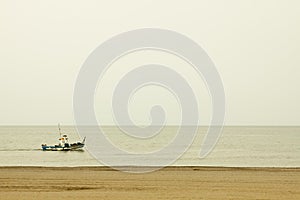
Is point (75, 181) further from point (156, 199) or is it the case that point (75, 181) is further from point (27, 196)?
point (156, 199)

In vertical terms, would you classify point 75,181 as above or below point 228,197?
above

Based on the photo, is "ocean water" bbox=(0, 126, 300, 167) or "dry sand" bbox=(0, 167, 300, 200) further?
"ocean water" bbox=(0, 126, 300, 167)

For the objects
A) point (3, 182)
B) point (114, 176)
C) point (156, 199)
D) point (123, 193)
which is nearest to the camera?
point (156, 199)

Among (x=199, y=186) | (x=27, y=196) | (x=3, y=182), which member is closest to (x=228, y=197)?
(x=199, y=186)

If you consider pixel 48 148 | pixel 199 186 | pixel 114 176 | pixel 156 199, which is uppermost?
pixel 48 148

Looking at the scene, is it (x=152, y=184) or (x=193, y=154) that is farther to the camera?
(x=193, y=154)

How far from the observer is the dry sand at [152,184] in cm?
1722

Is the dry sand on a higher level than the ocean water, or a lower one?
lower

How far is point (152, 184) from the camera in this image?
20297 mm

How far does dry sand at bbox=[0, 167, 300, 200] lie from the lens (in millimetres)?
17219

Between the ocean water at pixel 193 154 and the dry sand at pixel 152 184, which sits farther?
the ocean water at pixel 193 154

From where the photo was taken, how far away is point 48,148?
1956 inches

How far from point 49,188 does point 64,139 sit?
110ft

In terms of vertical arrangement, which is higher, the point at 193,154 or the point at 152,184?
the point at 193,154
